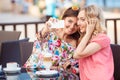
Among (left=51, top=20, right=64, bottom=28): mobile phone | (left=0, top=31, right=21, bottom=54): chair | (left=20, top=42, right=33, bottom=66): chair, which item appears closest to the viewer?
(left=51, top=20, right=64, bottom=28): mobile phone

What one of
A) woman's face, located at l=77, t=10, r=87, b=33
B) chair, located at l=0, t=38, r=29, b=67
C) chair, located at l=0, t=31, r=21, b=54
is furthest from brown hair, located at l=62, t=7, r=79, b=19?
chair, located at l=0, t=31, r=21, b=54

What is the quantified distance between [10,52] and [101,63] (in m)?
1.30

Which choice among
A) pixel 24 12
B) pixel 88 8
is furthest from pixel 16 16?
pixel 88 8

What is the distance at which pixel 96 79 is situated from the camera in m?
2.53

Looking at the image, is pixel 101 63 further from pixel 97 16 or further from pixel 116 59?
pixel 97 16

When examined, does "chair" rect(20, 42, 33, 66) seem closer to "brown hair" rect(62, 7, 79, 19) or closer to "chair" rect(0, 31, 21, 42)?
"brown hair" rect(62, 7, 79, 19)

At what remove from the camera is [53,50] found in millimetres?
2916

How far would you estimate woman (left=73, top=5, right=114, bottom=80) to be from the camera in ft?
8.26

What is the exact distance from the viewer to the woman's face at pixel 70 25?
2.85 meters

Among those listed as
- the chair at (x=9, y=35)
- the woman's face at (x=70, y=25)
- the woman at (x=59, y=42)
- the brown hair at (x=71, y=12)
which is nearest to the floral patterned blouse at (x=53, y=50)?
the woman at (x=59, y=42)

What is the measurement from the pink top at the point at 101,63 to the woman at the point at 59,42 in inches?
13.2

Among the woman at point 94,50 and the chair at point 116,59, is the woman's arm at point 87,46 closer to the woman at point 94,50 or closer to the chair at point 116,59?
the woman at point 94,50

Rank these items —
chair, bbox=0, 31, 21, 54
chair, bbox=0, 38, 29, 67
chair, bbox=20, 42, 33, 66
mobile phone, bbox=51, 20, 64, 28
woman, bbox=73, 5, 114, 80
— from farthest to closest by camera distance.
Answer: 1. chair, bbox=0, 31, 21, 54
2. chair, bbox=0, 38, 29, 67
3. chair, bbox=20, 42, 33, 66
4. mobile phone, bbox=51, 20, 64, 28
5. woman, bbox=73, 5, 114, 80

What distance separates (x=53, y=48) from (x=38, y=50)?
135mm
